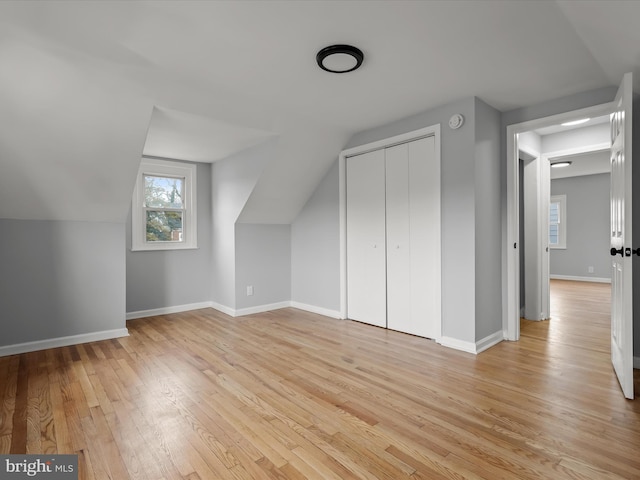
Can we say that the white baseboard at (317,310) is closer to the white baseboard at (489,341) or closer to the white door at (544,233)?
the white baseboard at (489,341)

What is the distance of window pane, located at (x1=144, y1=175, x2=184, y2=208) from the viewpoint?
4988mm

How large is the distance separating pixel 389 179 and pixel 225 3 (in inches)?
102

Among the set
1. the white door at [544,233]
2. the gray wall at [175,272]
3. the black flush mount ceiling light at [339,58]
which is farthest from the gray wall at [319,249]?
the white door at [544,233]

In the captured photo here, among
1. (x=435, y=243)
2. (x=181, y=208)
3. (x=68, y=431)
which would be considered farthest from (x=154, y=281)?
(x=435, y=243)

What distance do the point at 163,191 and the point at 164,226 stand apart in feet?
1.68

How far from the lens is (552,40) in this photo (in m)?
2.31

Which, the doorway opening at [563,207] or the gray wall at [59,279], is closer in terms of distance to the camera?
the gray wall at [59,279]

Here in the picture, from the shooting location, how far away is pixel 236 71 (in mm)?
2670

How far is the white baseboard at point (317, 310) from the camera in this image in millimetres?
4728

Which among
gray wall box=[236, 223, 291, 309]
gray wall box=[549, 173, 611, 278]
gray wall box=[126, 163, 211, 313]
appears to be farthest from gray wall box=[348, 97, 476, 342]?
gray wall box=[549, 173, 611, 278]

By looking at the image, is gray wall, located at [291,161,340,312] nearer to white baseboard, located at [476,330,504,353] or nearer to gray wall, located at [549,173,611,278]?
white baseboard, located at [476,330,504,353]

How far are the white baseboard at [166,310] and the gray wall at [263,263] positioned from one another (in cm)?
89

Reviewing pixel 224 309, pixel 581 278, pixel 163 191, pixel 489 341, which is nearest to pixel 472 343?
pixel 489 341

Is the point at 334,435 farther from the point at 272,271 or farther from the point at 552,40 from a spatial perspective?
the point at 272,271
